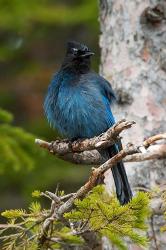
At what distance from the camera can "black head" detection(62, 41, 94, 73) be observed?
24.7 ft

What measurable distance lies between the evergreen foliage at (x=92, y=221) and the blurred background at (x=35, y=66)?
10.9 feet

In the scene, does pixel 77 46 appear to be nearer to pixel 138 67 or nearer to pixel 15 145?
pixel 138 67

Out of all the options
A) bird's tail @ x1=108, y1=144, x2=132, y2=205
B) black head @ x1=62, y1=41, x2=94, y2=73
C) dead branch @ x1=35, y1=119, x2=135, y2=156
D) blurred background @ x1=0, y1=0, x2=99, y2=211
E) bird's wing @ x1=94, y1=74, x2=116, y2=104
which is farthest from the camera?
blurred background @ x1=0, y1=0, x2=99, y2=211

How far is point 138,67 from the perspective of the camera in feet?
22.9

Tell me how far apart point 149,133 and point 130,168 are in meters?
0.32

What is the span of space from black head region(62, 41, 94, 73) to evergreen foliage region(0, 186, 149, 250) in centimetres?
268

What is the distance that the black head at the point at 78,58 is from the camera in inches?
296

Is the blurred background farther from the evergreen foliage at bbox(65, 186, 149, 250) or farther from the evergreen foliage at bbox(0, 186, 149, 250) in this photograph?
the evergreen foliage at bbox(65, 186, 149, 250)

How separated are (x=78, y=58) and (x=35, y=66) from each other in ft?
20.2

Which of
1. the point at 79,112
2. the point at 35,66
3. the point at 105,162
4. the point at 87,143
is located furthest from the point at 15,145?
the point at 35,66

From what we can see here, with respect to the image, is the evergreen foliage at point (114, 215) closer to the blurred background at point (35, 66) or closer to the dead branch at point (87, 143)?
the dead branch at point (87, 143)

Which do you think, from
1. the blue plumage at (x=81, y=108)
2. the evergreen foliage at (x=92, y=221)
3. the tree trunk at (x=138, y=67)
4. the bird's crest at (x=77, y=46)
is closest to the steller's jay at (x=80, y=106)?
the blue plumage at (x=81, y=108)

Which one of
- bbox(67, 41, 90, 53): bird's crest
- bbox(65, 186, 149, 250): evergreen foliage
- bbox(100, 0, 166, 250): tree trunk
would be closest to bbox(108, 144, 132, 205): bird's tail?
bbox(100, 0, 166, 250): tree trunk

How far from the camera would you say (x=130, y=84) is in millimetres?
6910
